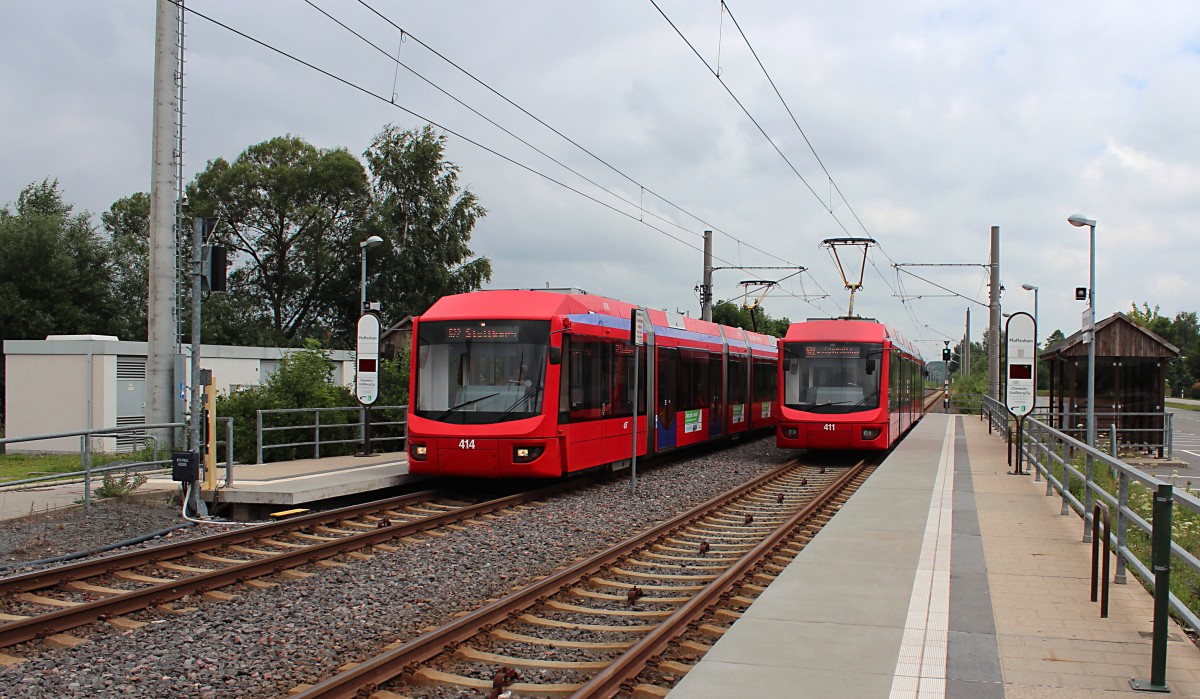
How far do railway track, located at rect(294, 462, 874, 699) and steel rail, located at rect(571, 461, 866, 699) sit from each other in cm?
1

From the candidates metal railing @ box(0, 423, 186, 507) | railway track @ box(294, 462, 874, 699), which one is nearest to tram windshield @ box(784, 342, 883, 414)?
railway track @ box(294, 462, 874, 699)

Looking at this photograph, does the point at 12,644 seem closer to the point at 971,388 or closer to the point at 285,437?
the point at 285,437

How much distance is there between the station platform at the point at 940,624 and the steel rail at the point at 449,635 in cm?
182

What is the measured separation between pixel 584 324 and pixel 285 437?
712 cm

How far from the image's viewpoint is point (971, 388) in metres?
61.5

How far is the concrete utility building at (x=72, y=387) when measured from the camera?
83.0 ft

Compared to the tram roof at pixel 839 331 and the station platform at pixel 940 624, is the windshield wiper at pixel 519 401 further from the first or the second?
the tram roof at pixel 839 331

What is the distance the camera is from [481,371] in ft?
47.3

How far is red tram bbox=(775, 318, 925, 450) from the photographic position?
1975cm

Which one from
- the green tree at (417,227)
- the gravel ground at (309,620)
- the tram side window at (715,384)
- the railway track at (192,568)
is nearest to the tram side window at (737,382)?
the tram side window at (715,384)

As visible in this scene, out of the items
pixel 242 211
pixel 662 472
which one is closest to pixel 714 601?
pixel 662 472

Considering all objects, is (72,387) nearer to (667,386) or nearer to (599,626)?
(667,386)

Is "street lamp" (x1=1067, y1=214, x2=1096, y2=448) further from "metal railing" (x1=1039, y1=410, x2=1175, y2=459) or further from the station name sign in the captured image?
"metal railing" (x1=1039, y1=410, x2=1175, y2=459)

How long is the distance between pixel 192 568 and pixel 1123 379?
22256 mm
